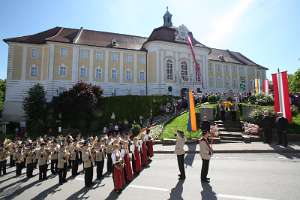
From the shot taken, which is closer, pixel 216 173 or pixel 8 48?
pixel 216 173

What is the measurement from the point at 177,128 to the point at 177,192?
1505cm

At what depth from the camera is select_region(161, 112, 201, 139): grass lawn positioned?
20.8m

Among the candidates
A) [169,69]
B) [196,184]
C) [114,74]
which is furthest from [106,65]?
[196,184]

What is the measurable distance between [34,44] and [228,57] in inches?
1674

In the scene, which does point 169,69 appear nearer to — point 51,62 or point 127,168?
point 51,62

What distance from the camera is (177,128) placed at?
23625 mm

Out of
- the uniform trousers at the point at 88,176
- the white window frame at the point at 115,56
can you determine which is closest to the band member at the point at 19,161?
the uniform trousers at the point at 88,176

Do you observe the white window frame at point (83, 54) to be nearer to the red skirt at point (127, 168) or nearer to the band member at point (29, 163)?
the band member at point (29, 163)

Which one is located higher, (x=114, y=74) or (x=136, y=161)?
(x=114, y=74)

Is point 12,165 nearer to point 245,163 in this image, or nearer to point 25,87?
point 245,163

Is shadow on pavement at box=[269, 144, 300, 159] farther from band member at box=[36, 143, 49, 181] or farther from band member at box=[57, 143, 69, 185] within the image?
band member at box=[36, 143, 49, 181]

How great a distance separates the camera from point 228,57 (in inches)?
2404

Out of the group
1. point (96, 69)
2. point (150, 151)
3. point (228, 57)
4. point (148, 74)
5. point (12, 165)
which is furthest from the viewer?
point (228, 57)

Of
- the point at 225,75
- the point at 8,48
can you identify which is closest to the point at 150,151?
the point at 8,48
